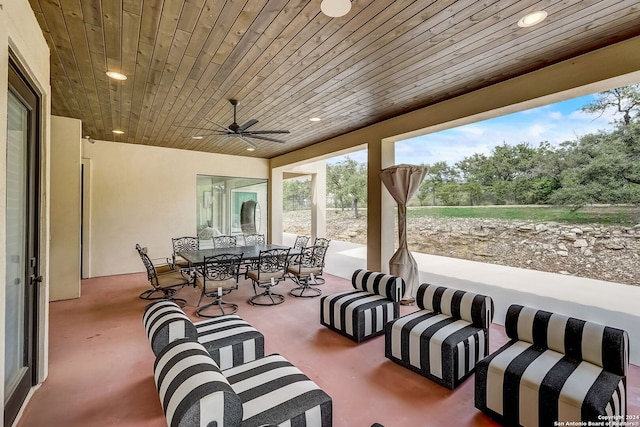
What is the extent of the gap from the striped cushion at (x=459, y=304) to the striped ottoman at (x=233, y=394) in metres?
1.71

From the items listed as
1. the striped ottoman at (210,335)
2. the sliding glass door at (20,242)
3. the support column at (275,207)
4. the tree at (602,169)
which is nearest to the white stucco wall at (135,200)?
the support column at (275,207)

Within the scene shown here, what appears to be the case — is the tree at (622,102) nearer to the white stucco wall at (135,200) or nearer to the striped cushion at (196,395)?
the striped cushion at (196,395)

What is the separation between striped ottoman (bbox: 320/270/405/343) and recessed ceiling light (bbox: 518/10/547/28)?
2.67 m

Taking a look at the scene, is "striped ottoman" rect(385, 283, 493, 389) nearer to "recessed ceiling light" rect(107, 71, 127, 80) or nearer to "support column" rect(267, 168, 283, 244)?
"recessed ceiling light" rect(107, 71, 127, 80)

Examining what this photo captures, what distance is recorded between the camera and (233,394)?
4.65 ft

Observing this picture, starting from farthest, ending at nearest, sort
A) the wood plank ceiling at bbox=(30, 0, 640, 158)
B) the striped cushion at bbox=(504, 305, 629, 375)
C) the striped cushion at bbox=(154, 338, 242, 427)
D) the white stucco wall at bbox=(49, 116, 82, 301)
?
the white stucco wall at bbox=(49, 116, 82, 301), the wood plank ceiling at bbox=(30, 0, 640, 158), the striped cushion at bbox=(504, 305, 629, 375), the striped cushion at bbox=(154, 338, 242, 427)

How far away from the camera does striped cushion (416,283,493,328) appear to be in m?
2.65

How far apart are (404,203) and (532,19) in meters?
2.63

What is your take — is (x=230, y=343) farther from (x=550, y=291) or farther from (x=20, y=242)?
(x=550, y=291)

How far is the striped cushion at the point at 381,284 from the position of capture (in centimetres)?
346

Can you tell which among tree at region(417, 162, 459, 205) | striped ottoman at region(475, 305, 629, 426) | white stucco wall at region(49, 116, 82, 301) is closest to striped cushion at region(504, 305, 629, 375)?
striped ottoman at region(475, 305, 629, 426)

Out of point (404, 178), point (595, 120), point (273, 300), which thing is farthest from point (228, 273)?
point (595, 120)

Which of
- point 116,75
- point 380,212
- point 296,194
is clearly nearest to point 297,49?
point 116,75

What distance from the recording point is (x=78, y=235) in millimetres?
4695
